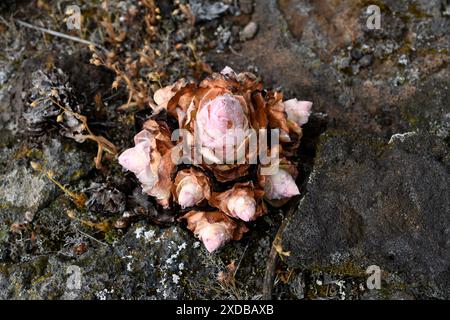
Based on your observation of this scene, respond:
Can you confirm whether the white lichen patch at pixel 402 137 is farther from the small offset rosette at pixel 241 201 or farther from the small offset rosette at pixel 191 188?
the small offset rosette at pixel 191 188

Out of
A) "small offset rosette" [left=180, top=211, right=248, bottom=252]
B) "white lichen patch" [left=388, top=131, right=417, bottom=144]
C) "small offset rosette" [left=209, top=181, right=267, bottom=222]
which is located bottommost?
"small offset rosette" [left=180, top=211, right=248, bottom=252]

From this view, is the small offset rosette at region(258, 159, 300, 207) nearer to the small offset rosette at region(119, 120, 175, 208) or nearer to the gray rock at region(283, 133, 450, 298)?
the gray rock at region(283, 133, 450, 298)

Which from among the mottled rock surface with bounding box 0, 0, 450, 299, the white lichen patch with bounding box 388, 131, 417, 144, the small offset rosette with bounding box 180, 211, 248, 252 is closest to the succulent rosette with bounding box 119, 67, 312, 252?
the small offset rosette with bounding box 180, 211, 248, 252

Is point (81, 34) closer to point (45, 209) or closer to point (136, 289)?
point (45, 209)

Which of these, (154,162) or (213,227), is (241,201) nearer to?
(213,227)

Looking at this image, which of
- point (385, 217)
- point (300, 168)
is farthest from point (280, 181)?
point (385, 217)

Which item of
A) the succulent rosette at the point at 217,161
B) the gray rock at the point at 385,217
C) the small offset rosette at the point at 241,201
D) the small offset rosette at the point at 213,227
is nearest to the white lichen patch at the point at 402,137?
the gray rock at the point at 385,217

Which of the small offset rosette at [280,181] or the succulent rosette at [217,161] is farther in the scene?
the small offset rosette at [280,181]
